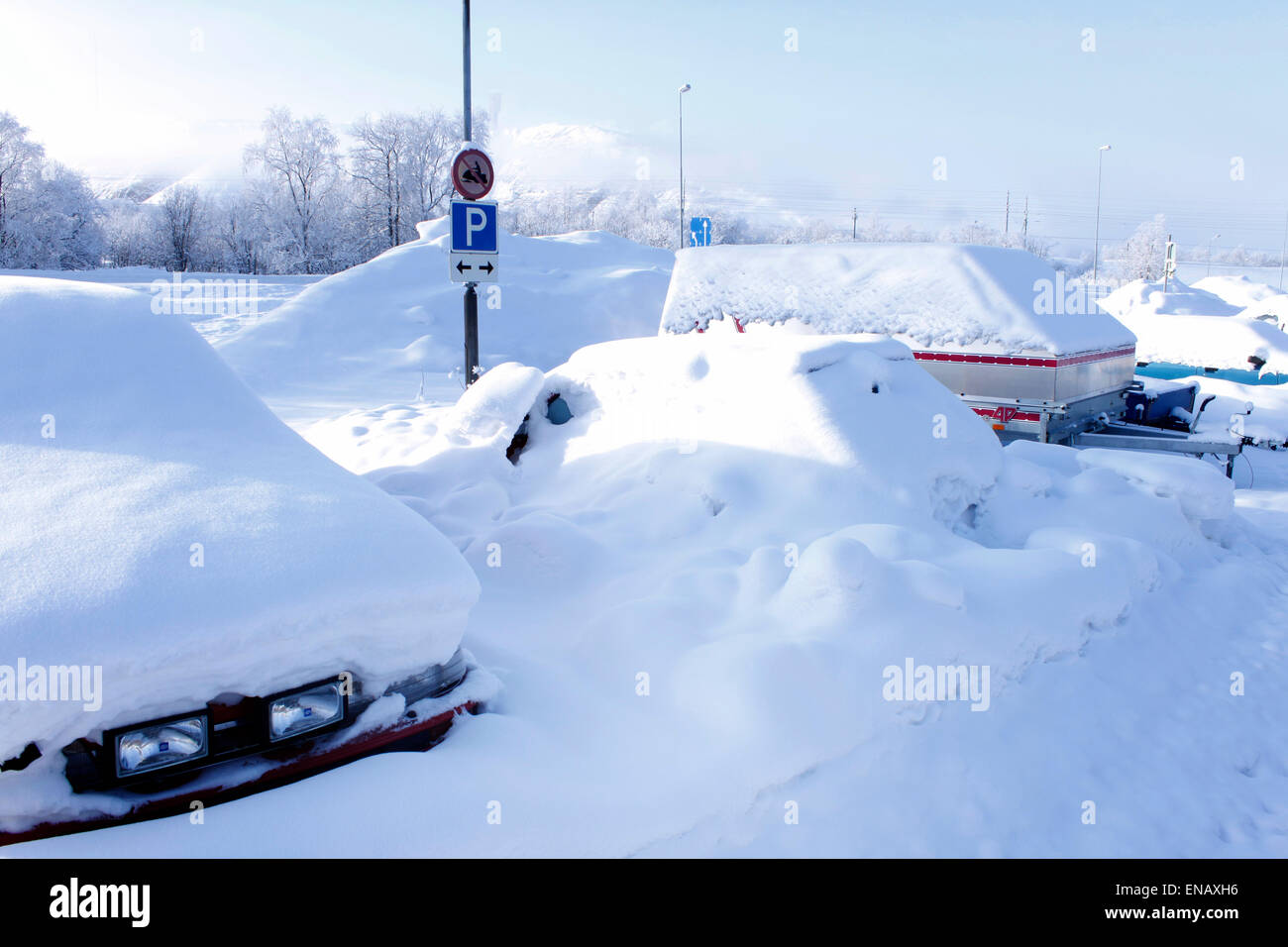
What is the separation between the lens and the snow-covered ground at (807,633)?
295 cm

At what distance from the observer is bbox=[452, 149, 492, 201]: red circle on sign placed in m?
9.25

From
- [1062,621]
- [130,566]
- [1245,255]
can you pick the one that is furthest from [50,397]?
[1245,255]

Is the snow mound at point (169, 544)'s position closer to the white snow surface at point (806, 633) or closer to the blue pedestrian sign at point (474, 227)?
the white snow surface at point (806, 633)

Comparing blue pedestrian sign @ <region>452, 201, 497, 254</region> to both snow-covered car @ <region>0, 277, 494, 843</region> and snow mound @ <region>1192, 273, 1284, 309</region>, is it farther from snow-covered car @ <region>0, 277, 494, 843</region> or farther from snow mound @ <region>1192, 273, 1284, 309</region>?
snow mound @ <region>1192, 273, 1284, 309</region>

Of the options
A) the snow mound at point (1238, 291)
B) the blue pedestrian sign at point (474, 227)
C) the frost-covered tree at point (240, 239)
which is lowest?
the blue pedestrian sign at point (474, 227)

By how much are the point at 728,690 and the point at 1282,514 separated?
7300 millimetres

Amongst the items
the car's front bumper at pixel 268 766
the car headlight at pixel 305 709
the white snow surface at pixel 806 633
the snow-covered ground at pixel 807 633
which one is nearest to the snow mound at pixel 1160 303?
the snow-covered ground at pixel 807 633

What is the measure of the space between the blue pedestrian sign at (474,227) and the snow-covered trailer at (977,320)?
2.53 m

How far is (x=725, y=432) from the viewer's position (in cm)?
591

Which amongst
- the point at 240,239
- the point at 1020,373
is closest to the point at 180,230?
the point at 240,239

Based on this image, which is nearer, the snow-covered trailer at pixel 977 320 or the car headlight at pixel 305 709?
the car headlight at pixel 305 709

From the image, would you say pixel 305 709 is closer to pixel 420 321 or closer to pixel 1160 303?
pixel 420 321

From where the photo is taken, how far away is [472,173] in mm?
9422

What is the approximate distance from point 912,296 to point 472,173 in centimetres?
486
